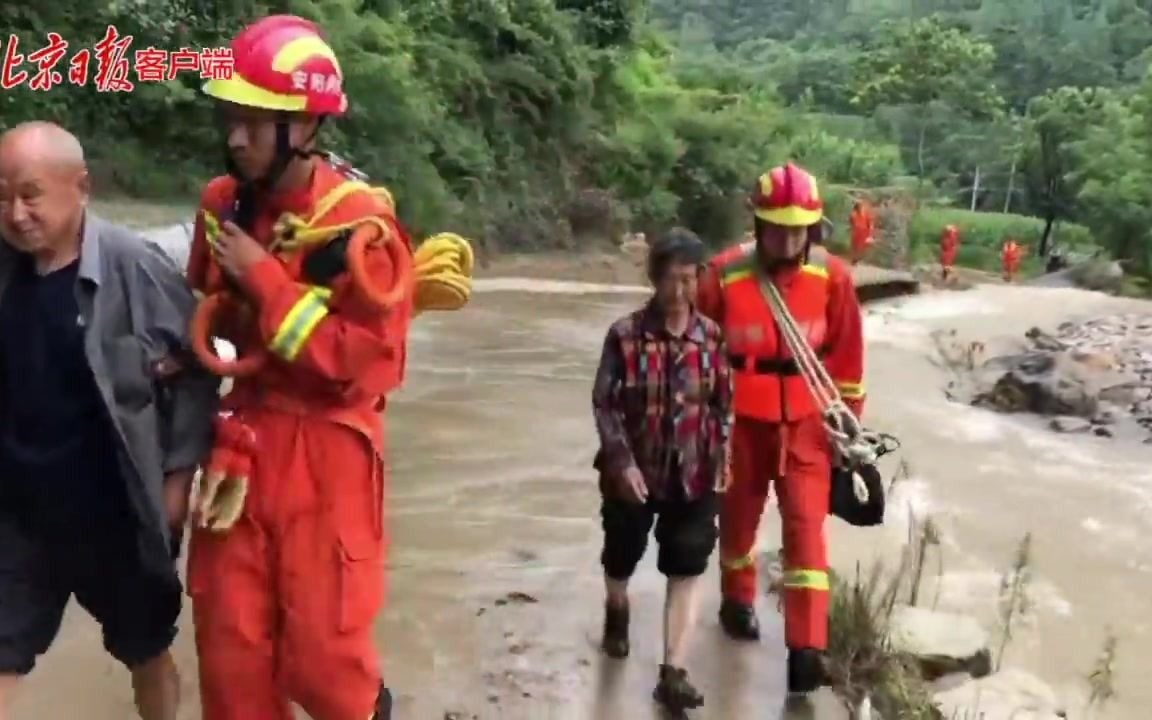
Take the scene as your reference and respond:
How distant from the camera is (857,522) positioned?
459cm

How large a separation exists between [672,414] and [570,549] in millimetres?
2072

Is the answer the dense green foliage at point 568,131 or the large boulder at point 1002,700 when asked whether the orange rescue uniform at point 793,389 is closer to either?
the large boulder at point 1002,700

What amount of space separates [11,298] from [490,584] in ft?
9.61

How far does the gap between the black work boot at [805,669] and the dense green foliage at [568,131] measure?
468cm

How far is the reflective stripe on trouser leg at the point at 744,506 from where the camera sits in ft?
15.2

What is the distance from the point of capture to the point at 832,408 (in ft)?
14.5

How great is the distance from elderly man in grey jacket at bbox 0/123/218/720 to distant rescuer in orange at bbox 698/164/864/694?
2.00 m

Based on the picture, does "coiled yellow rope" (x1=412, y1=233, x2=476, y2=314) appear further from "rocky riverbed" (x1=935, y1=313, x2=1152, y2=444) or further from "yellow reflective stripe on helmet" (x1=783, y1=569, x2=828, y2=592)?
"rocky riverbed" (x1=935, y1=313, x2=1152, y2=444)

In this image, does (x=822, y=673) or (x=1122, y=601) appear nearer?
(x=822, y=673)

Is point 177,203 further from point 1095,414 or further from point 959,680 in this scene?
point 959,680

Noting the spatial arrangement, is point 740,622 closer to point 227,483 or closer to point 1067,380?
point 227,483

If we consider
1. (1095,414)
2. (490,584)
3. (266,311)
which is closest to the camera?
(266,311)

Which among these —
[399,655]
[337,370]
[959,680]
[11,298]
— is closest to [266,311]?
[337,370]

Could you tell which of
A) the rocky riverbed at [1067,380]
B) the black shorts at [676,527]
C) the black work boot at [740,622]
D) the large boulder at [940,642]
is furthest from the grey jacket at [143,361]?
the rocky riverbed at [1067,380]
